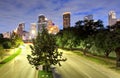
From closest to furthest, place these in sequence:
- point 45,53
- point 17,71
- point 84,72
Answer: point 45,53, point 84,72, point 17,71

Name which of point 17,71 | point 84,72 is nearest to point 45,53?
point 84,72

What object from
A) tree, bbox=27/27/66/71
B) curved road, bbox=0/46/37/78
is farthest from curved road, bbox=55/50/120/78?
curved road, bbox=0/46/37/78

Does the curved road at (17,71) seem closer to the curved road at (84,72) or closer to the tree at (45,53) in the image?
the tree at (45,53)

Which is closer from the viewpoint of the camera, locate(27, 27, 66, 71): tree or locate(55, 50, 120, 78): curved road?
locate(27, 27, 66, 71): tree

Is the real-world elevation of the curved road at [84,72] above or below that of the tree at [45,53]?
below

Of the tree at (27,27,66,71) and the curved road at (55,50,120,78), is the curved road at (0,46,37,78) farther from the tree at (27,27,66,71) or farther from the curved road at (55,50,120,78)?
the curved road at (55,50,120,78)

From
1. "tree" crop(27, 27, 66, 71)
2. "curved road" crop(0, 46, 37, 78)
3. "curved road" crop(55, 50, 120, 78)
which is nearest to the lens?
"tree" crop(27, 27, 66, 71)

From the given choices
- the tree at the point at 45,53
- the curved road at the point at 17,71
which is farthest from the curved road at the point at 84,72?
the curved road at the point at 17,71

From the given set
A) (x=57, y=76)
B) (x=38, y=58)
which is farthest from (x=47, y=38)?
(x=57, y=76)

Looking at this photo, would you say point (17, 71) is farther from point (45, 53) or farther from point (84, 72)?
point (84, 72)

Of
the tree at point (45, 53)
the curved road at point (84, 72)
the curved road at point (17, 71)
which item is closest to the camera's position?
the tree at point (45, 53)

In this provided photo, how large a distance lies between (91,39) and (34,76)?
1759 inches

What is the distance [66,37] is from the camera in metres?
119

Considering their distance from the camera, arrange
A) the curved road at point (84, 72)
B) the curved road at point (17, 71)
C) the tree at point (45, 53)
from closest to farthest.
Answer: the tree at point (45, 53) < the curved road at point (84, 72) < the curved road at point (17, 71)
